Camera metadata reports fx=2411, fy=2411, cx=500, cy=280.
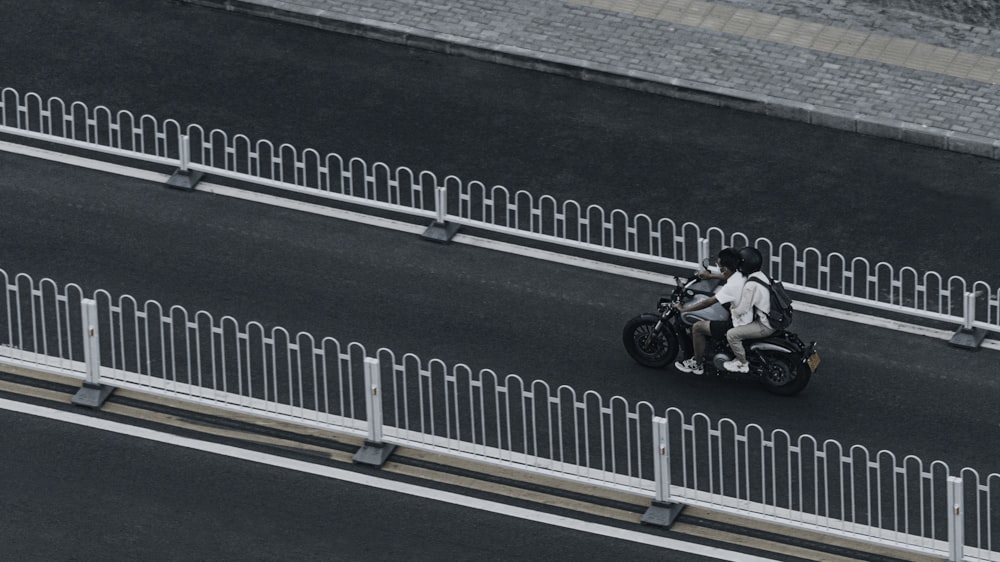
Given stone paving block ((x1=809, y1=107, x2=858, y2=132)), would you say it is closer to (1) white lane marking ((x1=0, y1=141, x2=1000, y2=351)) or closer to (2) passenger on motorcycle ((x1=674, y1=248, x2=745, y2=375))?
(1) white lane marking ((x1=0, y1=141, x2=1000, y2=351))

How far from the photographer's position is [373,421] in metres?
22.1

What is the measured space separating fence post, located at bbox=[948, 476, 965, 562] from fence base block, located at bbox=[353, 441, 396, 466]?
518 centimetres

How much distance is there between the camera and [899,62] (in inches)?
1144

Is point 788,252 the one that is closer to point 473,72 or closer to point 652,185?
point 652,185

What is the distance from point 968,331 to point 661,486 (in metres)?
4.53

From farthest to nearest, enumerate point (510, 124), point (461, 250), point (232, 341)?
point (510, 124) → point (461, 250) → point (232, 341)

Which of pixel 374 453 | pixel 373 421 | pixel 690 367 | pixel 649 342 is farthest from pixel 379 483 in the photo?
pixel 690 367

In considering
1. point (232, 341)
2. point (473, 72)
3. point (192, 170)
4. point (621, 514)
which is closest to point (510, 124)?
point (473, 72)

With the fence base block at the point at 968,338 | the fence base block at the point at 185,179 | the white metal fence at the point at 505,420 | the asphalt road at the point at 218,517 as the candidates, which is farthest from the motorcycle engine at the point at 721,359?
the fence base block at the point at 185,179

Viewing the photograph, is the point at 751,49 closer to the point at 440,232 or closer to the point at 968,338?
the point at 440,232

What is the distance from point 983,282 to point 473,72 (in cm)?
769

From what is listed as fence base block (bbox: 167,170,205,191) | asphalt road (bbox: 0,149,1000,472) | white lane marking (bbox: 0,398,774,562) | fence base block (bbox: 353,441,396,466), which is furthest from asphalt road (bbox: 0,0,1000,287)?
white lane marking (bbox: 0,398,774,562)

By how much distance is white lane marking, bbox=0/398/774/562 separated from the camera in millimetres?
20984

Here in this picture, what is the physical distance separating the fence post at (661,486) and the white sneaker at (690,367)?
2.06m
